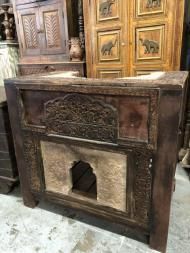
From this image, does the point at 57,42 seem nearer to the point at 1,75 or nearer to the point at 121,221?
the point at 1,75

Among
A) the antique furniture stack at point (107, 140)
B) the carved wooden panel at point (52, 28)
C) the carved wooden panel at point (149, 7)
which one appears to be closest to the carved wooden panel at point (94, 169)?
the antique furniture stack at point (107, 140)

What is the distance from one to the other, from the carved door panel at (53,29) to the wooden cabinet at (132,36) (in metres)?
0.27

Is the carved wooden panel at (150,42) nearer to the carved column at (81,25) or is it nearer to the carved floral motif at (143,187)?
the carved column at (81,25)

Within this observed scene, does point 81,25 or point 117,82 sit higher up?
point 81,25

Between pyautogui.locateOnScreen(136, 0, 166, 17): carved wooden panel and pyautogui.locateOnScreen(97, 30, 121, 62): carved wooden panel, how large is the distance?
221 millimetres

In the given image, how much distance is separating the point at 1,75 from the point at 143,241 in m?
2.26

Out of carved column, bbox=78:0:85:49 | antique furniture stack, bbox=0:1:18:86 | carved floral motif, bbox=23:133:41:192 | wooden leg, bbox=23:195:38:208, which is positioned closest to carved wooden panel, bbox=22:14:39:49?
antique furniture stack, bbox=0:1:18:86

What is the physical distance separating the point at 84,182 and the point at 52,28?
1.49m

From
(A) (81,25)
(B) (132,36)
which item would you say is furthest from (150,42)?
(A) (81,25)

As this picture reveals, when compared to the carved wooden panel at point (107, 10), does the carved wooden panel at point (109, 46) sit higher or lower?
lower

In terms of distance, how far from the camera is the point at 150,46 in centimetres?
162

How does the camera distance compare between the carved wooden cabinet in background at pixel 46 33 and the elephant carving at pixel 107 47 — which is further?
the carved wooden cabinet in background at pixel 46 33

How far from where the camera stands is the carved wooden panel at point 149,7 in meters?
1.51

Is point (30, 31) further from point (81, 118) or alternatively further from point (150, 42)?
point (81, 118)
